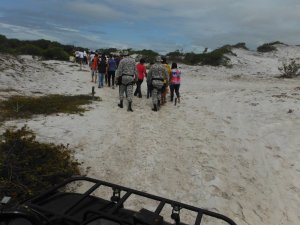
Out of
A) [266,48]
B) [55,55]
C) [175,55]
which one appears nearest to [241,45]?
[266,48]

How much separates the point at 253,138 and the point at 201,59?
25993mm

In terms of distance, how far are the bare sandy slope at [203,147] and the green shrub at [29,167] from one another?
96cm

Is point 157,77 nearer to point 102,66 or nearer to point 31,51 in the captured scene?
point 102,66

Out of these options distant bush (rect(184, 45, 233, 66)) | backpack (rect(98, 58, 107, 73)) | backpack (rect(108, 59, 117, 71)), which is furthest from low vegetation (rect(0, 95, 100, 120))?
distant bush (rect(184, 45, 233, 66))

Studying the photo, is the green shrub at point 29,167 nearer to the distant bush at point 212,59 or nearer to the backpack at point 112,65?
the backpack at point 112,65

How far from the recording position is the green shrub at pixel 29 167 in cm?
703

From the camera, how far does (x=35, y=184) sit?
7242 millimetres

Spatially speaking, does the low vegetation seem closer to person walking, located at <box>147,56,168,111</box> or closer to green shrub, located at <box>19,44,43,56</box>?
person walking, located at <box>147,56,168,111</box>

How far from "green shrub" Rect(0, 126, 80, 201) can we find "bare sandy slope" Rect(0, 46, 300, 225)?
3.15ft

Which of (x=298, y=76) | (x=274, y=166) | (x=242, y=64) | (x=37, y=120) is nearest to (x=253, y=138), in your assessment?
(x=274, y=166)

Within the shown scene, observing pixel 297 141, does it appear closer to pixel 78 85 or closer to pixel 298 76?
pixel 78 85

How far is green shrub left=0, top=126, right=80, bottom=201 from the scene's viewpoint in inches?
277

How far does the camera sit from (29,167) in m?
7.71

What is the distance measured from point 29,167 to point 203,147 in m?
4.88
